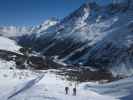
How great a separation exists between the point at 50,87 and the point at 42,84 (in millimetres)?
3876

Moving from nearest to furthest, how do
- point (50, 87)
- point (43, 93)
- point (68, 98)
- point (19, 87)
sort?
point (68, 98) < point (43, 93) < point (50, 87) < point (19, 87)

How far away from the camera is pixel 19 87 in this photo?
77688 millimetres

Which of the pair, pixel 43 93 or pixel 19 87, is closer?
pixel 43 93

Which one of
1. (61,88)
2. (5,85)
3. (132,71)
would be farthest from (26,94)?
(132,71)

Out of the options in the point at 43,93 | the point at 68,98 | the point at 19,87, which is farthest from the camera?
the point at 19,87

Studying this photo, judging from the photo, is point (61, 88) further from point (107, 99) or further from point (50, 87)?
point (107, 99)

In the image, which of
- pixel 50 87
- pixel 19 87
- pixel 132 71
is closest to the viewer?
pixel 50 87

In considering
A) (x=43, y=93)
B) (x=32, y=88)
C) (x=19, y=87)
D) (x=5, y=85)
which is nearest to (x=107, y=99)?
(x=43, y=93)

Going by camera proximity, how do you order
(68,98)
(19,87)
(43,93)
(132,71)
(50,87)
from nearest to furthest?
(68,98), (43,93), (50,87), (19,87), (132,71)

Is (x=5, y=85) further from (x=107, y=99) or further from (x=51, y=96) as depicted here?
(x=107, y=99)

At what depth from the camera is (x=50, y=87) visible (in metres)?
Answer: 66.7

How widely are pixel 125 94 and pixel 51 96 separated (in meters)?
20.0

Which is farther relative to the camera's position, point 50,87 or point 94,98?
point 50,87

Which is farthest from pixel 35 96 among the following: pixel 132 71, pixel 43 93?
pixel 132 71
